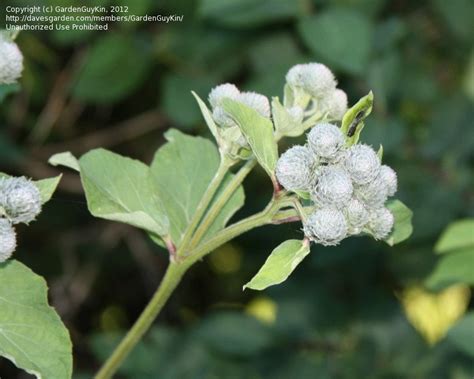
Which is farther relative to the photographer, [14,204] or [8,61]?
[8,61]

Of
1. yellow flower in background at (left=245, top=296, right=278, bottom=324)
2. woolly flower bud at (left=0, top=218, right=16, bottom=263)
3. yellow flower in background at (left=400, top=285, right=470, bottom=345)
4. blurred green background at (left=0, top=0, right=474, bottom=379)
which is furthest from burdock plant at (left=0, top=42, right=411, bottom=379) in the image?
yellow flower in background at (left=400, top=285, right=470, bottom=345)

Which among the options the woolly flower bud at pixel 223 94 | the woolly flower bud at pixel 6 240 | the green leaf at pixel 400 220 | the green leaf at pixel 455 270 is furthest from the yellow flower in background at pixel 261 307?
the woolly flower bud at pixel 6 240

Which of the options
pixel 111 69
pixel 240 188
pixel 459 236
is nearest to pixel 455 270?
pixel 459 236

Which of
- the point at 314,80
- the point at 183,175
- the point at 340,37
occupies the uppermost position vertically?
the point at 340,37

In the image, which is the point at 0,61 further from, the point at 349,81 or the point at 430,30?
the point at 430,30

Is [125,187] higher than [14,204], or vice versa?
[125,187]

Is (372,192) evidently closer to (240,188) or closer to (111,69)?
(240,188)

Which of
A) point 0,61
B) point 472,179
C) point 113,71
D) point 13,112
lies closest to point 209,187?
point 0,61

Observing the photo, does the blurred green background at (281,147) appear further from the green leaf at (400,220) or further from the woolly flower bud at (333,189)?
the woolly flower bud at (333,189)
